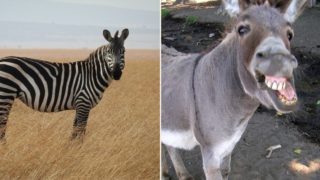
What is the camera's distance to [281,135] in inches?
102

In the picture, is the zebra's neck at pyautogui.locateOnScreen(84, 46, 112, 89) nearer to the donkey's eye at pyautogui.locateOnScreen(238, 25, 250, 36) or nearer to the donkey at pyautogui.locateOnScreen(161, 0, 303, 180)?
the donkey at pyautogui.locateOnScreen(161, 0, 303, 180)

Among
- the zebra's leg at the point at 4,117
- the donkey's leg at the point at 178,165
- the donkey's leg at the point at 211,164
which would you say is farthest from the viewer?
the donkey's leg at the point at 178,165

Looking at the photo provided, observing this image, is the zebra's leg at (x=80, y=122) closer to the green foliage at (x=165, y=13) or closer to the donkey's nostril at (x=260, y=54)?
the green foliage at (x=165, y=13)

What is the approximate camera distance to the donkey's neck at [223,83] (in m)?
2.16

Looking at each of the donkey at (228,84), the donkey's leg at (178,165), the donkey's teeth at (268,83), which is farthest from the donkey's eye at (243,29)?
the donkey's leg at (178,165)

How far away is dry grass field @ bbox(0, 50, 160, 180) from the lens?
2.13m

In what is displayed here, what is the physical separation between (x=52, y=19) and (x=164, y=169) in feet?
3.74

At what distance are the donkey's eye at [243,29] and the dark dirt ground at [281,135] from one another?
1.49ft

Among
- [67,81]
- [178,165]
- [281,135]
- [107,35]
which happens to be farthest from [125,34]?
[281,135]

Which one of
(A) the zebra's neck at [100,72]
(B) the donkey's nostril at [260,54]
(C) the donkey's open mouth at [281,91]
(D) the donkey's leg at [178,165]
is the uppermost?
(B) the donkey's nostril at [260,54]

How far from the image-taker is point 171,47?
247cm

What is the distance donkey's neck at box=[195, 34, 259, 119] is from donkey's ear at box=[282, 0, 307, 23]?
0.26m

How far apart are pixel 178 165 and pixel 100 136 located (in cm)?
59

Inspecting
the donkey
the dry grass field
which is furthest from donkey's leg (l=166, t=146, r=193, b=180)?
the dry grass field
